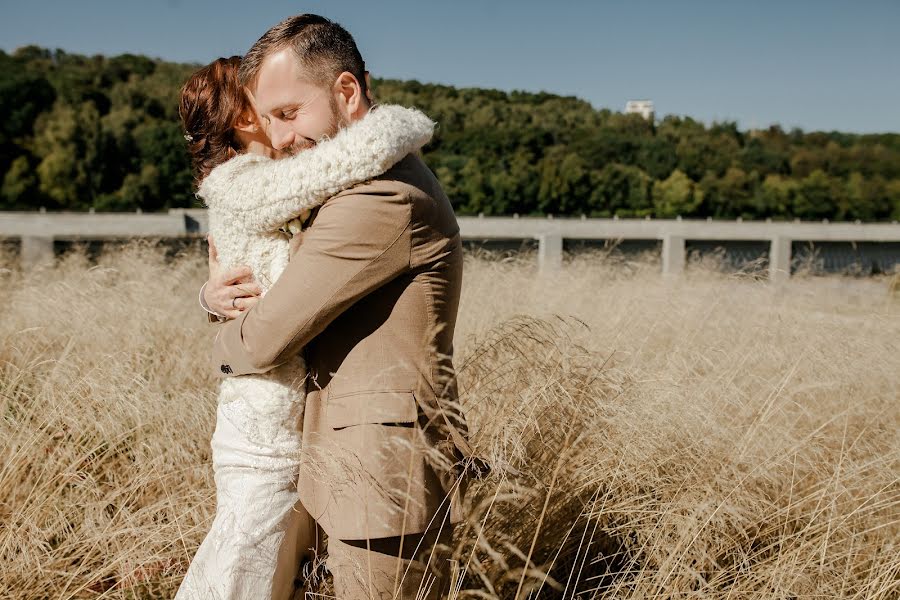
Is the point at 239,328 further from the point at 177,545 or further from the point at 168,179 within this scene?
the point at 168,179

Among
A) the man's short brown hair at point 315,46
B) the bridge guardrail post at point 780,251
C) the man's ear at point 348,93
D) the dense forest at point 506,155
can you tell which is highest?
the dense forest at point 506,155

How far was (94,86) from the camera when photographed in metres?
92.9

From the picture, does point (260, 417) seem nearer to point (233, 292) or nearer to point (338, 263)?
point (233, 292)

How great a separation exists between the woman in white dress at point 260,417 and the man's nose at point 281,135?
6cm

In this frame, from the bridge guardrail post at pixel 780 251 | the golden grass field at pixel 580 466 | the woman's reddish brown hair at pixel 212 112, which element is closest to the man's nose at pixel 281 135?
the woman's reddish brown hair at pixel 212 112

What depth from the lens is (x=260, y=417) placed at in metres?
1.79

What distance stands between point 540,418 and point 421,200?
3.58ft

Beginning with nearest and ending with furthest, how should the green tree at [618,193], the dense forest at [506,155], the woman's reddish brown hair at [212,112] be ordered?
the woman's reddish brown hair at [212,112] < the dense forest at [506,155] < the green tree at [618,193]

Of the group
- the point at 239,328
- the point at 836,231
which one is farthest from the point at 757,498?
the point at 836,231

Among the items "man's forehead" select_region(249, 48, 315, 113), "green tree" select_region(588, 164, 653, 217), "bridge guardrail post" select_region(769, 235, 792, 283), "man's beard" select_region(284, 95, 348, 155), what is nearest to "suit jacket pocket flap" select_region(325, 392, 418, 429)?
"man's beard" select_region(284, 95, 348, 155)

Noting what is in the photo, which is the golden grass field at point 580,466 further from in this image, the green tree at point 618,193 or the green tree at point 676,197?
the green tree at point 676,197

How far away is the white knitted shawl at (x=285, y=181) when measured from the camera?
1594mm

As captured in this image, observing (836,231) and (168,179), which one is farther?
(168,179)

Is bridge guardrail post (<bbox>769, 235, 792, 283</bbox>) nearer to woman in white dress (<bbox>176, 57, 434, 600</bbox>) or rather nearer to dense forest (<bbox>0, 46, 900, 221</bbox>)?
woman in white dress (<bbox>176, 57, 434, 600</bbox>)
